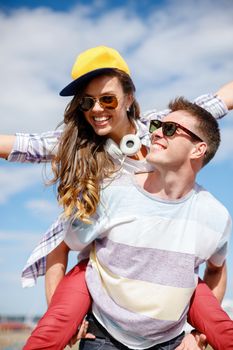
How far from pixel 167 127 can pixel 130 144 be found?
319 mm

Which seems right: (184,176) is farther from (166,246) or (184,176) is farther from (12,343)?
(12,343)

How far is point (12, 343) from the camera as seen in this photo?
12.2m

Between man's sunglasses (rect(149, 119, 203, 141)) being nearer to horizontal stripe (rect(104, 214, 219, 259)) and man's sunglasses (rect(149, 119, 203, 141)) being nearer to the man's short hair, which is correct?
the man's short hair

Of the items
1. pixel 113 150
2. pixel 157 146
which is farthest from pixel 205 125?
pixel 113 150

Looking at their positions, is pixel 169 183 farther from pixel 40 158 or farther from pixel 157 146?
pixel 40 158

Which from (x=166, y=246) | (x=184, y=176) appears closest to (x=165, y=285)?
(x=166, y=246)

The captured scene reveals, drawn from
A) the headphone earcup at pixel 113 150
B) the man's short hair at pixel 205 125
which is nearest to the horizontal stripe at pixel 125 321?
the headphone earcup at pixel 113 150

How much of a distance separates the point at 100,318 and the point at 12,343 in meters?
8.40

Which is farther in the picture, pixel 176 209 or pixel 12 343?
pixel 12 343

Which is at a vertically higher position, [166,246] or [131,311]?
[166,246]

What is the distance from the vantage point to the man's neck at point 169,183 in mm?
4477

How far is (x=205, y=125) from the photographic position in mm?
4672

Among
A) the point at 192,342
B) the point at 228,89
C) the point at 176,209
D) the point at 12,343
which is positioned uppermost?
the point at 228,89

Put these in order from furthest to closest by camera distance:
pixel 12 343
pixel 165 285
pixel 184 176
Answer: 1. pixel 12 343
2. pixel 184 176
3. pixel 165 285
